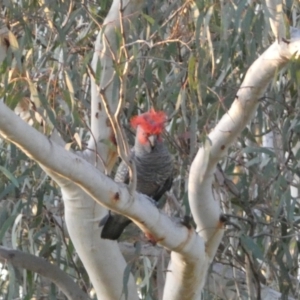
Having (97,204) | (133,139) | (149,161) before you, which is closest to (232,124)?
(97,204)

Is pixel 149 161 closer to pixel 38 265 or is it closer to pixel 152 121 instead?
pixel 152 121

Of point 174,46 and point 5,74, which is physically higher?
point 174,46

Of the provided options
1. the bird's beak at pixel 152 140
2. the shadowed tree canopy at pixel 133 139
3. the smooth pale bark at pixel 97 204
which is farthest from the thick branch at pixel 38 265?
the bird's beak at pixel 152 140

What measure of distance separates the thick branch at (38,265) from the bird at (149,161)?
0.83ft

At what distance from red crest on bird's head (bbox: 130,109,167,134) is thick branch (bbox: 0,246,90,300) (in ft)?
1.71

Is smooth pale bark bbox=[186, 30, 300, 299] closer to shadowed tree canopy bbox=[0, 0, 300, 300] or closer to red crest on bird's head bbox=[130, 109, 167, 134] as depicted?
shadowed tree canopy bbox=[0, 0, 300, 300]

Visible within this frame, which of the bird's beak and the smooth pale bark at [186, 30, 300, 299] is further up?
the bird's beak

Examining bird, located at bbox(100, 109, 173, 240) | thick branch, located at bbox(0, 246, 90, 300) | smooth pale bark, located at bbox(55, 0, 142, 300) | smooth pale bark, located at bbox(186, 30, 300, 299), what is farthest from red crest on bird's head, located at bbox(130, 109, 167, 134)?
thick branch, located at bbox(0, 246, 90, 300)

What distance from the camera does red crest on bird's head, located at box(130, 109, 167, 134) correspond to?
2332 mm

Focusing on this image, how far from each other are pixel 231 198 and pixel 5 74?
0.96m

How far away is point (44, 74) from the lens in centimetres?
215

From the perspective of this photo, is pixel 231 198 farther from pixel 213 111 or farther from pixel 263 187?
pixel 213 111

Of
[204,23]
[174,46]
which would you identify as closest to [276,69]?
[204,23]

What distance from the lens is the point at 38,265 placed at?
7.69 feet
